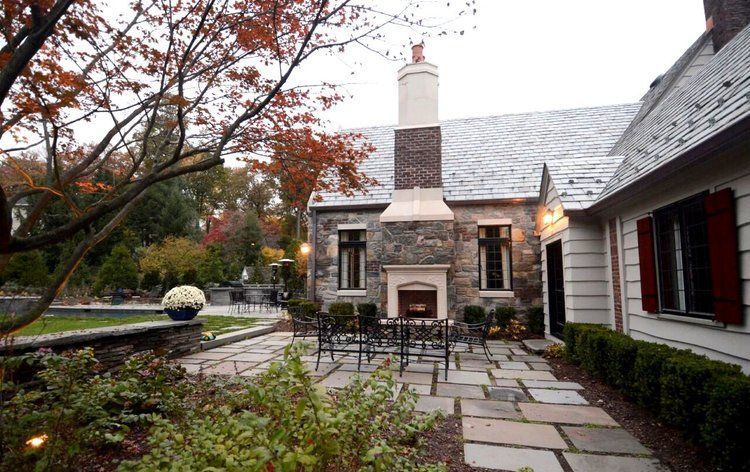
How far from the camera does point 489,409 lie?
3.86m

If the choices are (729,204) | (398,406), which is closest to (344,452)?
(398,406)

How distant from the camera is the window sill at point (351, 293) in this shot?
383 inches

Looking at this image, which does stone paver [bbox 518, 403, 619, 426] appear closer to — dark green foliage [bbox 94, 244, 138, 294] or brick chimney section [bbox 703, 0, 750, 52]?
brick chimney section [bbox 703, 0, 750, 52]

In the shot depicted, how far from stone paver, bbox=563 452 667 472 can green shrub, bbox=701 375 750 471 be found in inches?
14.6

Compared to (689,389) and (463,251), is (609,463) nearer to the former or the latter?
(689,389)

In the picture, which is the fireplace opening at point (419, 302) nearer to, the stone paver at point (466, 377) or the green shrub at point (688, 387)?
the stone paver at point (466, 377)

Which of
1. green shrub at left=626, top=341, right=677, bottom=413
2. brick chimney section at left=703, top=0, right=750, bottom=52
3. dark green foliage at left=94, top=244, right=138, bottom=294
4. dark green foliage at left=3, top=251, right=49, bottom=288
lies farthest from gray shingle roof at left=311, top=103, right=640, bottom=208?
dark green foliage at left=3, top=251, right=49, bottom=288

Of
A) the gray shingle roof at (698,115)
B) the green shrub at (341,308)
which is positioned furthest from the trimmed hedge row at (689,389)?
the green shrub at (341,308)

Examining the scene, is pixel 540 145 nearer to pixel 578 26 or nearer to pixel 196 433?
pixel 578 26

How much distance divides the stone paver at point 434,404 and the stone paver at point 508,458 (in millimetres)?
781

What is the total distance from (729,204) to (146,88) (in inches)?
230

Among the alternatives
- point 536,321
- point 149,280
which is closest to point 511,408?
point 536,321

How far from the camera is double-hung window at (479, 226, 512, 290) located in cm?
905

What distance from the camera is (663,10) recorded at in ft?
19.3
